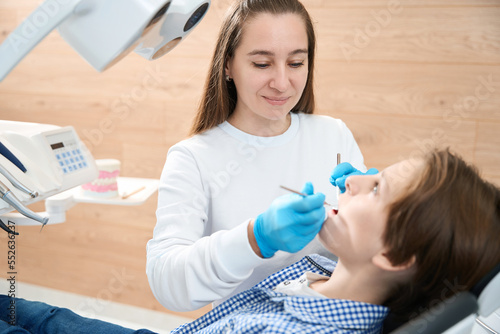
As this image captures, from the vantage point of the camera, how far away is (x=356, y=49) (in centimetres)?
210

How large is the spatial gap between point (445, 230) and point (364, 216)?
17 centimetres

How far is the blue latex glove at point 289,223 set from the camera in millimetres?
944

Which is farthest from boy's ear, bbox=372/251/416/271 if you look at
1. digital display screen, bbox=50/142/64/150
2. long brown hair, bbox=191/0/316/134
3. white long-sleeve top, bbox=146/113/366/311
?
digital display screen, bbox=50/142/64/150

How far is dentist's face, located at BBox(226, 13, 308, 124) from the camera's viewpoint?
1.25m

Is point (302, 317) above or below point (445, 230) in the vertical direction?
below

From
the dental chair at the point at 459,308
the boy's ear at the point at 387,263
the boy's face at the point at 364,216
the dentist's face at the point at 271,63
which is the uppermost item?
the dentist's face at the point at 271,63

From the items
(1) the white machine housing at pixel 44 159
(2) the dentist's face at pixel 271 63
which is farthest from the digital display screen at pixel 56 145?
(2) the dentist's face at pixel 271 63

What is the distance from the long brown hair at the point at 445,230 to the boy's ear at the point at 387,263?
10mm

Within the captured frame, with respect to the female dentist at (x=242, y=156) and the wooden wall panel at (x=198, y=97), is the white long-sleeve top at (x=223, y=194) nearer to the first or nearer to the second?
the female dentist at (x=242, y=156)

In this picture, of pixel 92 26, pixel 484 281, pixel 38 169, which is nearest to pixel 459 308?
pixel 484 281

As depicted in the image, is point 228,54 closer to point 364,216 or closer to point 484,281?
point 364,216

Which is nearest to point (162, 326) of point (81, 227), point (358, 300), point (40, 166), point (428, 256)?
point (81, 227)

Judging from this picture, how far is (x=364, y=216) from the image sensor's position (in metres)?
1.02

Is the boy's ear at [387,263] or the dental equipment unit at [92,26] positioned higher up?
the dental equipment unit at [92,26]
